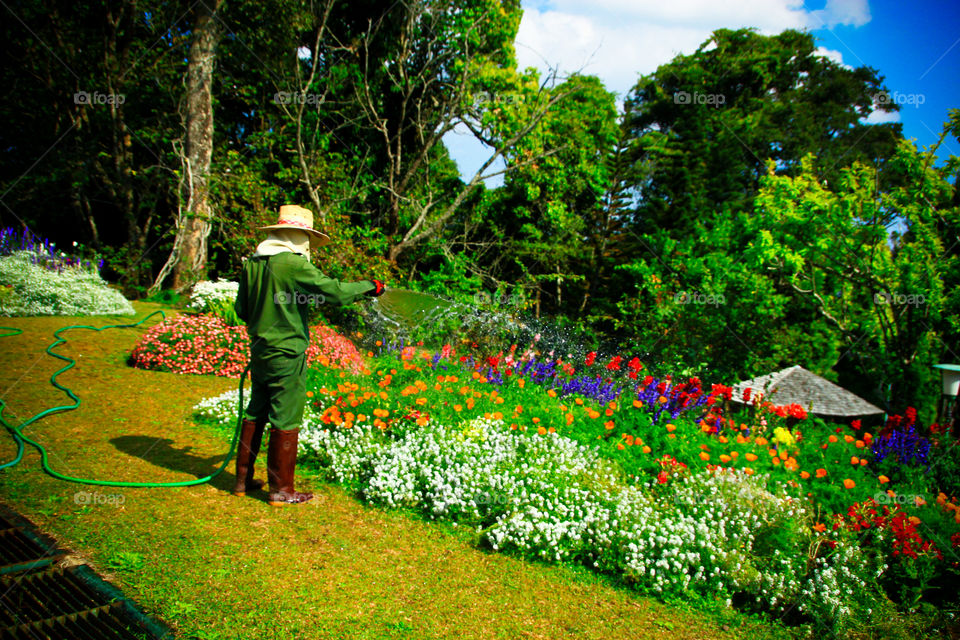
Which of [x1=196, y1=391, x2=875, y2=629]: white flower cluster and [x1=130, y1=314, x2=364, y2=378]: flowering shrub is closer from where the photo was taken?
[x1=196, y1=391, x2=875, y2=629]: white flower cluster

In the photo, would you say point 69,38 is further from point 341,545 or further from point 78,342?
point 341,545

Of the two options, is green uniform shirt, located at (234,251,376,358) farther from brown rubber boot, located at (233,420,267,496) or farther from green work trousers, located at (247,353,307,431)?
brown rubber boot, located at (233,420,267,496)

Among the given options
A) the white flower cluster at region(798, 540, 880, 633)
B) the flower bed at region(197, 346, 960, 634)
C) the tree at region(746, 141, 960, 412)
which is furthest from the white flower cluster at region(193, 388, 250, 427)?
the tree at region(746, 141, 960, 412)

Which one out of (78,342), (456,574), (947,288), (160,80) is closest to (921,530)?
(456,574)

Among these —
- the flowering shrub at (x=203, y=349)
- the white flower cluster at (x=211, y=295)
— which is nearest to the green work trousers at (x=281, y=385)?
the flowering shrub at (x=203, y=349)

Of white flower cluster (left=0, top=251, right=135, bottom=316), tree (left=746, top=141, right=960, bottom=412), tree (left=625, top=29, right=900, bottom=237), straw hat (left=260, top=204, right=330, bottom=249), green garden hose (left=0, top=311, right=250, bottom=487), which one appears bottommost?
green garden hose (left=0, top=311, right=250, bottom=487)

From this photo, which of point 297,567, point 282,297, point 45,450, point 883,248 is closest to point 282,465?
point 297,567

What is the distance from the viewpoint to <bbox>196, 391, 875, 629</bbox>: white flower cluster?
3.39 meters

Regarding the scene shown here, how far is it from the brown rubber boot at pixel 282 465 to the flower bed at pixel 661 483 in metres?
0.55

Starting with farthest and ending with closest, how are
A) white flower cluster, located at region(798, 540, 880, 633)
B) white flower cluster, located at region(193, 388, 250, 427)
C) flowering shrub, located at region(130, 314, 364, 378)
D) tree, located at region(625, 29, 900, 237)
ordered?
tree, located at region(625, 29, 900, 237) < flowering shrub, located at region(130, 314, 364, 378) < white flower cluster, located at region(193, 388, 250, 427) < white flower cluster, located at region(798, 540, 880, 633)

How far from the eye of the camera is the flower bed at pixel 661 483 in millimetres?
3473

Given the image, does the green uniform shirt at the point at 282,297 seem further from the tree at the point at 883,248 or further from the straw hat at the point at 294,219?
the tree at the point at 883,248

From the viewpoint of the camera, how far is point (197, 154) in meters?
11.7

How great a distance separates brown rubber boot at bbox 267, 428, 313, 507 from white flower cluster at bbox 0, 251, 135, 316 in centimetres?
697
